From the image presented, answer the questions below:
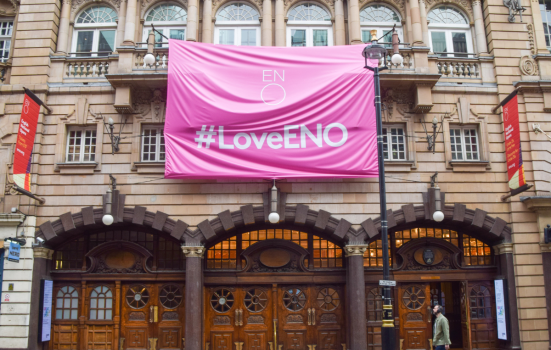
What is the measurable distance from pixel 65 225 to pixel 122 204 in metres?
2.10

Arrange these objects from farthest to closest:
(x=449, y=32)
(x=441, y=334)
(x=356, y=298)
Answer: (x=449, y=32), (x=356, y=298), (x=441, y=334)

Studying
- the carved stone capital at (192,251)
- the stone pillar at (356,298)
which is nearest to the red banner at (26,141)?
the carved stone capital at (192,251)

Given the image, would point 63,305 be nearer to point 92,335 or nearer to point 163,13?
point 92,335

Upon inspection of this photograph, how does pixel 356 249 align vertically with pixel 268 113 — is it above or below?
below

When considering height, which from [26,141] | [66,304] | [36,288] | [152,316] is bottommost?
[152,316]

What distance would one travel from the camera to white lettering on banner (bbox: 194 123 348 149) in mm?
16656

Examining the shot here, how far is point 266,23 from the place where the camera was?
18641 millimetres

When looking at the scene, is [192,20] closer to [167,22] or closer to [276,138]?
[167,22]

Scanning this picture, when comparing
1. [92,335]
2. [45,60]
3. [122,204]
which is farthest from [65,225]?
[45,60]

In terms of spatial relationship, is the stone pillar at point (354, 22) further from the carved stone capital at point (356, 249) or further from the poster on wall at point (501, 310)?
the poster on wall at point (501, 310)

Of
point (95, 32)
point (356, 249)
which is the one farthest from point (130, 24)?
point (356, 249)

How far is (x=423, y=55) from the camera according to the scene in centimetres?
1783

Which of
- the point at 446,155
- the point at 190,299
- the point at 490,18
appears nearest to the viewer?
the point at 190,299

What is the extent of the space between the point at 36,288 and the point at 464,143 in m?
16.2
